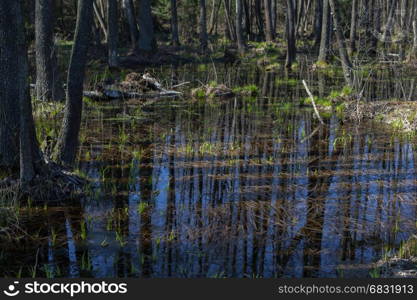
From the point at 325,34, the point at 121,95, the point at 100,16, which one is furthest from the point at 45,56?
the point at 100,16

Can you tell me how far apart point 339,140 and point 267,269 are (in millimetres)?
6313

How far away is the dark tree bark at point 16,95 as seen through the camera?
698 cm

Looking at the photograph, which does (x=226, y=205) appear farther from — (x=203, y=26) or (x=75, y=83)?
(x=203, y=26)

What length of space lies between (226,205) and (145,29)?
72.6 ft

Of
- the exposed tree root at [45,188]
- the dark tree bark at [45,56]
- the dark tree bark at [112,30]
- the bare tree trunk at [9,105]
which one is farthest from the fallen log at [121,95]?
the exposed tree root at [45,188]

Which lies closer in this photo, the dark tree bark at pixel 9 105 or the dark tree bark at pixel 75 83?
the dark tree bark at pixel 9 105

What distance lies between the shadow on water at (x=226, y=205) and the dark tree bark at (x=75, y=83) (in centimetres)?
64

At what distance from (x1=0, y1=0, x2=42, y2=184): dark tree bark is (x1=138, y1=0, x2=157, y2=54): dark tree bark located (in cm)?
2053

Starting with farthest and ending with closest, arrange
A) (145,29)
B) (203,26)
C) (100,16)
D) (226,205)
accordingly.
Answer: (203,26) < (100,16) < (145,29) < (226,205)

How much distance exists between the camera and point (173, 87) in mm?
17906

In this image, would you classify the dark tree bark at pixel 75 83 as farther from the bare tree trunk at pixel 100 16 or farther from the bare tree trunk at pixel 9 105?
the bare tree trunk at pixel 100 16

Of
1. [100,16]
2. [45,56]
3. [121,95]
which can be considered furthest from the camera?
[100,16]

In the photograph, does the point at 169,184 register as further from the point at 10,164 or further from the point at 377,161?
the point at 377,161

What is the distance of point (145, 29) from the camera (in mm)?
28078
